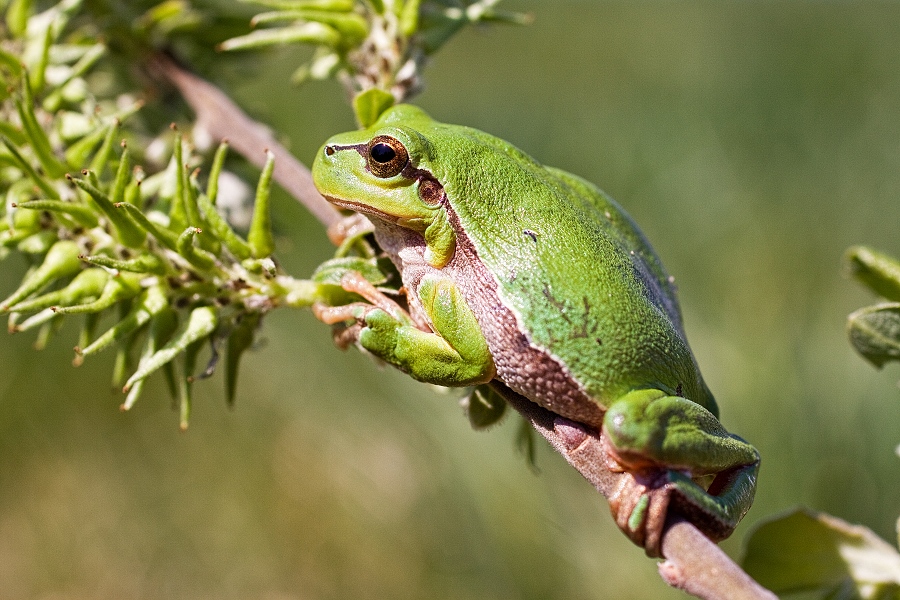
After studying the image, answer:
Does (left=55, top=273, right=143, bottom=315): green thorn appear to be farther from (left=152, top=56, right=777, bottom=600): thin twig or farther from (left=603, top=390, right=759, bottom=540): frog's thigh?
(left=603, top=390, right=759, bottom=540): frog's thigh

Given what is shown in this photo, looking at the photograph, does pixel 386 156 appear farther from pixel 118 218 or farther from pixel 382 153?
pixel 118 218

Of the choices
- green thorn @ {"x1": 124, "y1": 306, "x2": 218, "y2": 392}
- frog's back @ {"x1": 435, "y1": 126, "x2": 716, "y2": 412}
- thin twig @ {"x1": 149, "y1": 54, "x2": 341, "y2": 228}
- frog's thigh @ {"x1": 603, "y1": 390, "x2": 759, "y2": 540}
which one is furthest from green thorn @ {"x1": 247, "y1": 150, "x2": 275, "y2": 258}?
frog's thigh @ {"x1": 603, "y1": 390, "x2": 759, "y2": 540}

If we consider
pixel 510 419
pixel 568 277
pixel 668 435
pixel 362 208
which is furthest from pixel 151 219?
pixel 510 419

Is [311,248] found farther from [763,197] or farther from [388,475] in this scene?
[763,197]

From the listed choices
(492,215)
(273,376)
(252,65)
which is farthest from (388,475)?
(492,215)

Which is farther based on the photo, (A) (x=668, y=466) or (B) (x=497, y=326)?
(B) (x=497, y=326)

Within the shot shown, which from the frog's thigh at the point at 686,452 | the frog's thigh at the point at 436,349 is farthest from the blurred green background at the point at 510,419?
the frog's thigh at the point at 686,452
